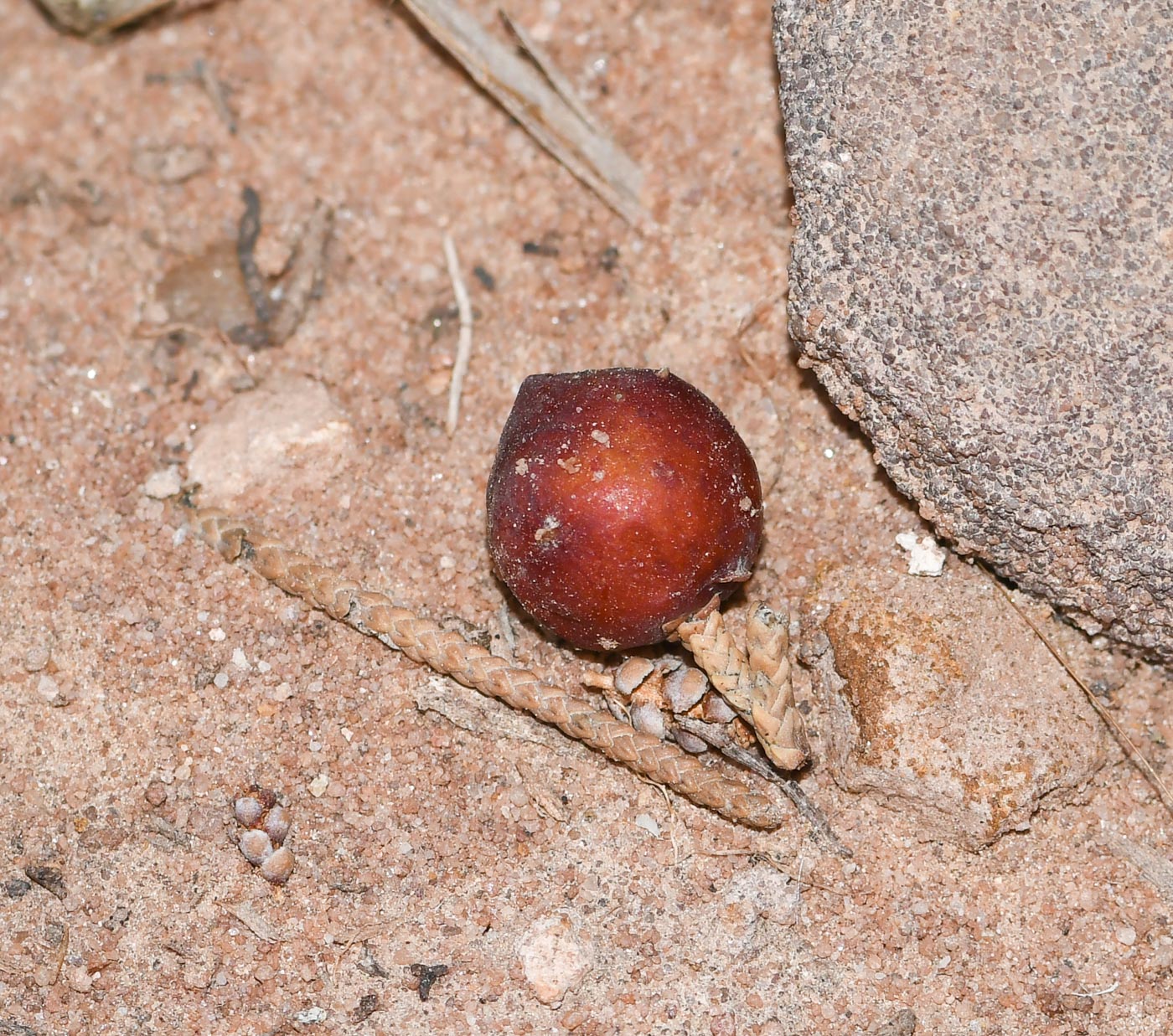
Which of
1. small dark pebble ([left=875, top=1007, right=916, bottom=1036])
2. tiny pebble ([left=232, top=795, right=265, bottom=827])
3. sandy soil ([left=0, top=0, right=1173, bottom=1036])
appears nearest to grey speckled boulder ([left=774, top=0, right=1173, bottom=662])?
sandy soil ([left=0, top=0, right=1173, bottom=1036])

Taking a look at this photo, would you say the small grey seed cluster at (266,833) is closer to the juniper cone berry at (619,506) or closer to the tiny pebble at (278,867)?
the tiny pebble at (278,867)

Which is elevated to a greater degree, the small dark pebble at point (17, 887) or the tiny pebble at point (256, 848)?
the tiny pebble at point (256, 848)

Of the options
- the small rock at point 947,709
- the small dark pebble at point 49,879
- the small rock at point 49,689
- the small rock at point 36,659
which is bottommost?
the small dark pebble at point 49,879

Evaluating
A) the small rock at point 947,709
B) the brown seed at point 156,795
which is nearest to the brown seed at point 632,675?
the small rock at point 947,709

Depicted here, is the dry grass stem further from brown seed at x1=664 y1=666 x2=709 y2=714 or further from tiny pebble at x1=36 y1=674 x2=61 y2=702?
tiny pebble at x1=36 y1=674 x2=61 y2=702

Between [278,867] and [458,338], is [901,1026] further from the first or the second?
[458,338]

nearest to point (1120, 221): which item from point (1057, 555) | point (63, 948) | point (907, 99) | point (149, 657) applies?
point (907, 99)
